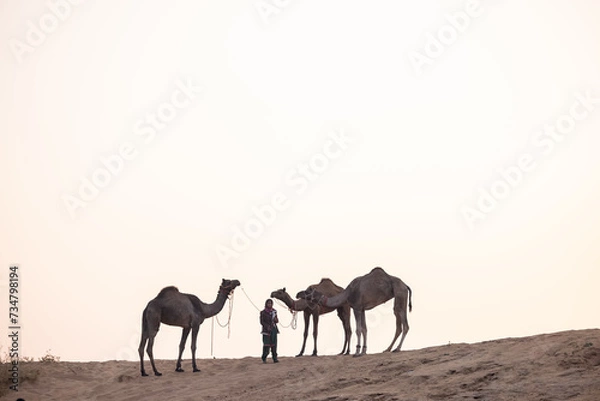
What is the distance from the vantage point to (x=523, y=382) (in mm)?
15523

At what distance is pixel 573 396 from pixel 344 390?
17.5ft

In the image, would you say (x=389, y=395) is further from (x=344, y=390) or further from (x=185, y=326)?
(x=185, y=326)

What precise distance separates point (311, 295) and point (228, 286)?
8.66ft

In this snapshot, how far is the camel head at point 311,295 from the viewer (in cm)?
2658

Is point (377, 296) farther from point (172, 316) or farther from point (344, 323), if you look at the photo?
point (172, 316)

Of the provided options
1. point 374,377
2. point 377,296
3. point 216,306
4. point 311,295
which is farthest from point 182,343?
point 374,377

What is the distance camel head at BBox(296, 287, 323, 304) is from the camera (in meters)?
26.6

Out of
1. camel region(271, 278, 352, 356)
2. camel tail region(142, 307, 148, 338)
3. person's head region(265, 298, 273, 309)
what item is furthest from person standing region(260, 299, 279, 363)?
camel tail region(142, 307, 148, 338)

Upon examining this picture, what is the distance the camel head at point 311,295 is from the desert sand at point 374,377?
2.24 meters

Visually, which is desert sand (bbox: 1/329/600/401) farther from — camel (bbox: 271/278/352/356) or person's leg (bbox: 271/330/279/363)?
camel (bbox: 271/278/352/356)

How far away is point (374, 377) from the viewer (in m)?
18.8

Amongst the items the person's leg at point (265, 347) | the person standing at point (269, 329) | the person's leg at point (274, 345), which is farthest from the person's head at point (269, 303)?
the person's leg at point (265, 347)

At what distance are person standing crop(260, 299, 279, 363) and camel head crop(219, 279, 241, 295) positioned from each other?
239cm

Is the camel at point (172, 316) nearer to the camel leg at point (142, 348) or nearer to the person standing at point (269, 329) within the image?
the camel leg at point (142, 348)
